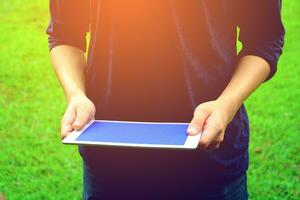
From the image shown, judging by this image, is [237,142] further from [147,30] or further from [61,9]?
[61,9]

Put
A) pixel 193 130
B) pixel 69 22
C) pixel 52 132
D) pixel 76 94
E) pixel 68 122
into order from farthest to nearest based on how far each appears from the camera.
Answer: pixel 52 132 < pixel 69 22 < pixel 76 94 < pixel 68 122 < pixel 193 130

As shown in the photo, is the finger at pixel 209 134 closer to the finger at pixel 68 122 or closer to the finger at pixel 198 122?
the finger at pixel 198 122

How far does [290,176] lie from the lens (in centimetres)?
438

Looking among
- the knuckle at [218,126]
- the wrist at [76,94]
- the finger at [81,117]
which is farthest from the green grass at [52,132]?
the knuckle at [218,126]

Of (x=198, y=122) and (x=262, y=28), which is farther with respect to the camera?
(x=262, y=28)

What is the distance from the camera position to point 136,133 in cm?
142

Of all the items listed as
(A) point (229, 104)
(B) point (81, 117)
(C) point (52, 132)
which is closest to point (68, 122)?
(B) point (81, 117)

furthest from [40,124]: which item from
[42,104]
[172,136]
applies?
[172,136]

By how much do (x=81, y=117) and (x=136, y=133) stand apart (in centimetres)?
18

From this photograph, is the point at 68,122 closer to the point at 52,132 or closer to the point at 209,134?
the point at 209,134

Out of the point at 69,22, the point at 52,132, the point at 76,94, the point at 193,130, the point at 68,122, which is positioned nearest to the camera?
the point at 193,130

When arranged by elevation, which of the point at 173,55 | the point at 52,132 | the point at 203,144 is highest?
the point at 173,55

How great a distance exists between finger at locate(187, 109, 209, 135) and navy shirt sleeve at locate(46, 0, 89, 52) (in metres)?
0.56

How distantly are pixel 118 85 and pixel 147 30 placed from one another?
0.59ft
